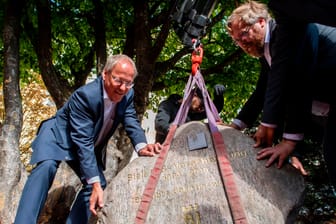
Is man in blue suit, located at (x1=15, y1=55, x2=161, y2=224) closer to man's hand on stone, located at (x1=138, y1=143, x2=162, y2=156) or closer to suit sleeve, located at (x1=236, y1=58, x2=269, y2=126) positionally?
man's hand on stone, located at (x1=138, y1=143, x2=162, y2=156)

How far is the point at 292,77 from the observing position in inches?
130

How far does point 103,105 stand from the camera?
4.26 meters

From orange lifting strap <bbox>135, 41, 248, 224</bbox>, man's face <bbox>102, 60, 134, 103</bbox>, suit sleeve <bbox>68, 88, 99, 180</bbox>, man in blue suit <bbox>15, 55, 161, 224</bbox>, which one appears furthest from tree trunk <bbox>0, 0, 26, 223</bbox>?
orange lifting strap <bbox>135, 41, 248, 224</bbox>

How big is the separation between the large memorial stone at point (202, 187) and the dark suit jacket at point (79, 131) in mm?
429

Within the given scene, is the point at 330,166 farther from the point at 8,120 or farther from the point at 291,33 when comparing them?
the point at 8,120

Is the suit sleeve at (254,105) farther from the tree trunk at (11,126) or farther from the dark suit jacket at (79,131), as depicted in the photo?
the tree trunk at (11,126)

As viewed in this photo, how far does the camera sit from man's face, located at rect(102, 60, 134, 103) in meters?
4.15

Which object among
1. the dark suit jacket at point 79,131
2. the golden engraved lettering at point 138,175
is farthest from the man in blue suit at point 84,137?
the golden engraved lettering at point 138,175

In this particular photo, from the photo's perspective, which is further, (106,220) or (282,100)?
(106,220)

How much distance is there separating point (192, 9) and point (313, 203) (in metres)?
4.29

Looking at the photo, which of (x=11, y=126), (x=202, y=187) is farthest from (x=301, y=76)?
(x=11, y=126)

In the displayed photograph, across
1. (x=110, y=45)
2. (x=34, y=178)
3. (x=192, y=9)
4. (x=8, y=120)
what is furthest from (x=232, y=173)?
(x=110, y=45)

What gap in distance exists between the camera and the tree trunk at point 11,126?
618 cm

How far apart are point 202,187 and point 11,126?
4164 millimetres
